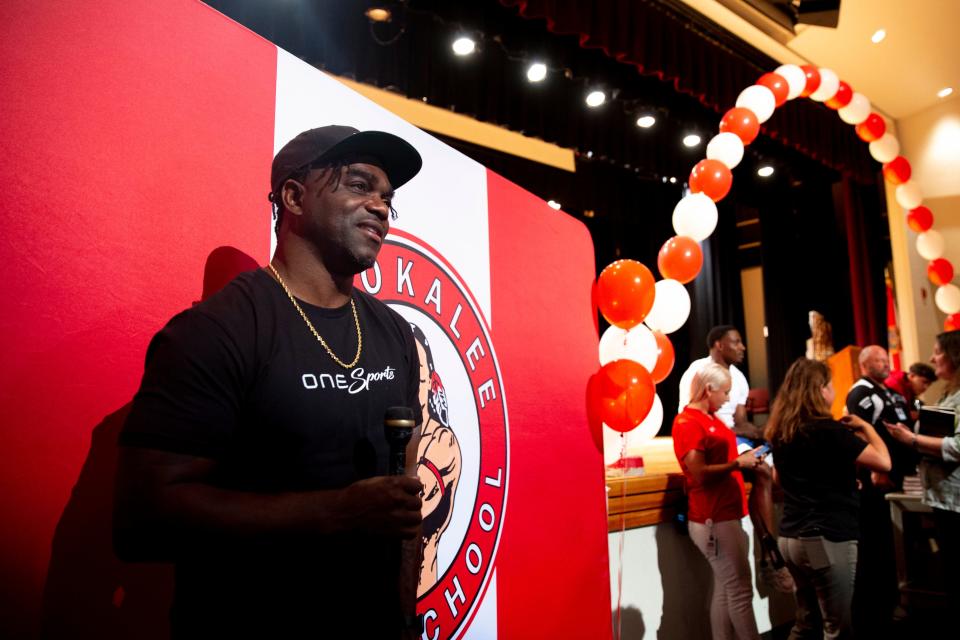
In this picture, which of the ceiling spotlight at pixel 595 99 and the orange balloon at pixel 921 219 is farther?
the orange balloon at pixel 921 219

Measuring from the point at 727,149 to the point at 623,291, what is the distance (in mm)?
2321

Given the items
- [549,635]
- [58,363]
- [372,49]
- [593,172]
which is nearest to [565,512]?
[549,635]

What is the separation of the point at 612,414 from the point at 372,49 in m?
3.34

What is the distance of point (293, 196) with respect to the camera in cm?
124

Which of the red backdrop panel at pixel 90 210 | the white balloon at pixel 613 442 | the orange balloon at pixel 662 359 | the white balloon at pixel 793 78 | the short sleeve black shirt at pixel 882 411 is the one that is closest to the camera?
the red backdrop panel at pixel 90 210

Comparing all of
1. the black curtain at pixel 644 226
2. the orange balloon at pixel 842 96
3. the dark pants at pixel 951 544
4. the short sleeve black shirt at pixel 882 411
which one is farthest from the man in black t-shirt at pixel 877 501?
the black curtain at pixel 644 226

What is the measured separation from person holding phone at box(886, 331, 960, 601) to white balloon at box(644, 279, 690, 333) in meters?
1.40

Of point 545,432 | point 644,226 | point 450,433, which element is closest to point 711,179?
point 545,432

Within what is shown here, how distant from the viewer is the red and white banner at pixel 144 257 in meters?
1.04

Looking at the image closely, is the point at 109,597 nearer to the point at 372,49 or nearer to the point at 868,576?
the point at 372,49

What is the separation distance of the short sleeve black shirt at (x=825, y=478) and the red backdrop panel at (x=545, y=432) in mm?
1194

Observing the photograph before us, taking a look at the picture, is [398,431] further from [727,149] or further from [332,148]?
[727,149]

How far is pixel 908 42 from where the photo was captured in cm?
636

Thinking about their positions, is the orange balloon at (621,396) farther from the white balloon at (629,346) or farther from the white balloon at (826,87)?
the white balloon at (826,87)
